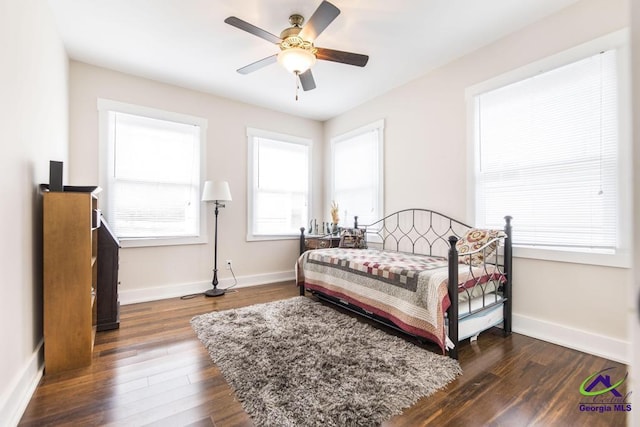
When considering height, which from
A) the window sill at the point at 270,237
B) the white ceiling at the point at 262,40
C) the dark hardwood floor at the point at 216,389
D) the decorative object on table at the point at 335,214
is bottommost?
the dark hardwood floor at the point at 216,389

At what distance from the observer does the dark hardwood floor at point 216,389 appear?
1.49m

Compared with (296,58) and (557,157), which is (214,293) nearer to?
(296,58)

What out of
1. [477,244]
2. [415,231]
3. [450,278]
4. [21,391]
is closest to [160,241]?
[21,391]

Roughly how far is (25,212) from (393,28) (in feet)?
10.0

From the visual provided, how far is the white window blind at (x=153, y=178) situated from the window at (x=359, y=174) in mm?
2089

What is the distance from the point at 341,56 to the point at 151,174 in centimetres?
262

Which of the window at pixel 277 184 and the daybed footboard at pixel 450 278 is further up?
the window at pixel 277 184

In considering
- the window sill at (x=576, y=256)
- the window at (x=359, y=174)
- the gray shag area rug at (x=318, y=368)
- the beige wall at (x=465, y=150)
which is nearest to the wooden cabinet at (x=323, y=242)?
the window at (x=359, y=174)

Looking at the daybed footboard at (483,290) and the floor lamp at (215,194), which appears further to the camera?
the floor lamp at (215,194)

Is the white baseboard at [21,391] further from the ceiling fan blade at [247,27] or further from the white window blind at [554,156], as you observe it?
the white window blind at [554,156]

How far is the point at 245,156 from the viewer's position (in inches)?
165

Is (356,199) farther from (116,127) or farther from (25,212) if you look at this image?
(25,212)

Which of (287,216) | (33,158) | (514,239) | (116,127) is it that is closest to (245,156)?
(287,216)

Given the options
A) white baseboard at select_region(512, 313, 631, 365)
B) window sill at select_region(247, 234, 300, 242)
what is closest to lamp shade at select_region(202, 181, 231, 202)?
window sill at select_region(247, 234, 300, 242)
